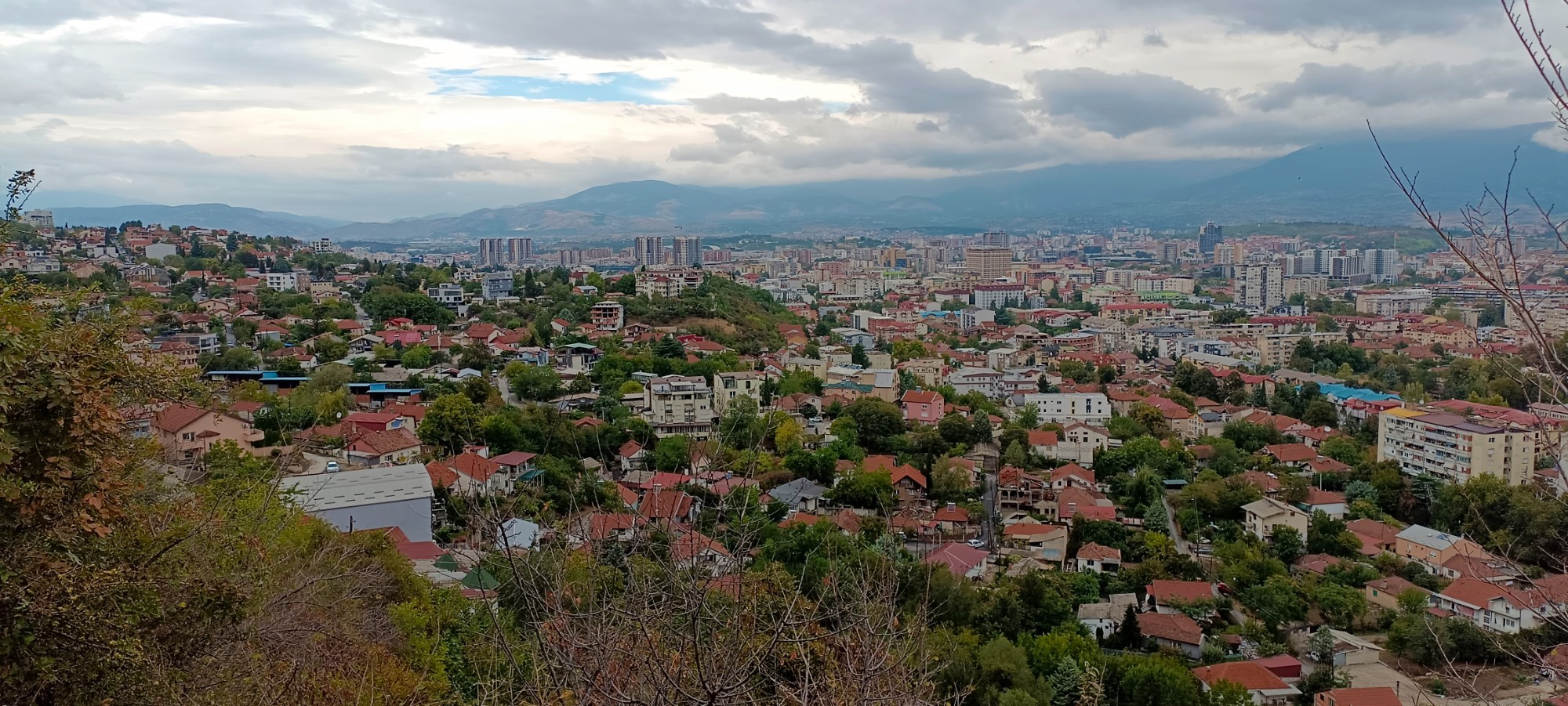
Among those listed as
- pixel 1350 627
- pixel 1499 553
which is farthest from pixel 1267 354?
pixel 1499 553

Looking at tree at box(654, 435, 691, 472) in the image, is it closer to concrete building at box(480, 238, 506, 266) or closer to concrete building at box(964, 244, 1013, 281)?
concrete building at box(964, 244, 1013, 281)

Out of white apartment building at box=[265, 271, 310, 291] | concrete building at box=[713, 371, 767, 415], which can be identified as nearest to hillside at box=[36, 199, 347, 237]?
white apartment building at box=[265, 271, 310, 291]

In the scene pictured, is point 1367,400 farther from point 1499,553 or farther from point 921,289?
point 921,289

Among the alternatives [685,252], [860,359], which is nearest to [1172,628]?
[860,359]

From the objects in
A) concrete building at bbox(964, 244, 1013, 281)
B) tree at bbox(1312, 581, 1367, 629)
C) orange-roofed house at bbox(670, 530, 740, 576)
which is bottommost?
tree at bbox(1312, 581, 1367, 629)

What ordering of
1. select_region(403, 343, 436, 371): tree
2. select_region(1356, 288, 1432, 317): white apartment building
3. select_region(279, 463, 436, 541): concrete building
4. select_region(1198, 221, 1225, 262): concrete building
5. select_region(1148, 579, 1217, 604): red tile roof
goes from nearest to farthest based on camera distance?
select_region(279, 463, 436, 541): concrete building < select_region(1148, 579, 1217, 604): red tile roof < select_region(403, 343, 436, 371): tree < select_region(1356, 288, 1432, 317): white apartment building < select_region(1198, 221, 1225, 262): concrete building

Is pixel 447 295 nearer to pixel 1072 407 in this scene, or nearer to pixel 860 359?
pixel 860 359
